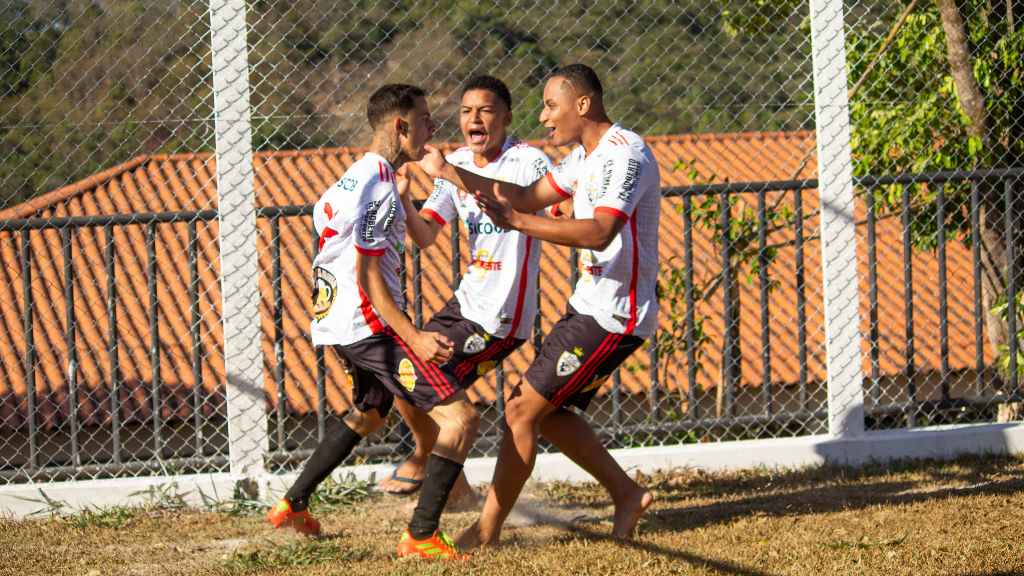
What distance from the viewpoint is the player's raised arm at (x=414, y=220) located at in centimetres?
302

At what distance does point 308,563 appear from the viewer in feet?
9.52

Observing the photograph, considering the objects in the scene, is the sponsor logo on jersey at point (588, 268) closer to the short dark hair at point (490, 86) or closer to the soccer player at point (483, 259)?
the soccer player at point (483, 259)

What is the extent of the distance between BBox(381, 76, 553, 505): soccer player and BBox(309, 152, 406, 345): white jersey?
0.32m

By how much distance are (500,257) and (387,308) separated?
27.1 inches

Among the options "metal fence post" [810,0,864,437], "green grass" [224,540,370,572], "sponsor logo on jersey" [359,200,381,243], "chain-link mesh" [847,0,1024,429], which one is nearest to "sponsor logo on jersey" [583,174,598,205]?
"sponsor logo on jersey" [359,200,381,243]

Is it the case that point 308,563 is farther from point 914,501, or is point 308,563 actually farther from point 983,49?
point 983,49

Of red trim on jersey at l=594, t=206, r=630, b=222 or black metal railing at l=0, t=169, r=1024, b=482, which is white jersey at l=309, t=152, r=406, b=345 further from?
black metal railing at l=0, t=169, r=1024, b=482

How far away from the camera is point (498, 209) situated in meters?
2.62

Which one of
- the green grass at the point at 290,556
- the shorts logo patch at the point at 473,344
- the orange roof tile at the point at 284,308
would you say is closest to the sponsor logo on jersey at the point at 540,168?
the shorts logo patch at the point at 473,344

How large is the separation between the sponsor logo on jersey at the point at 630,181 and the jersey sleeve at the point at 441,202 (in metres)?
0.90

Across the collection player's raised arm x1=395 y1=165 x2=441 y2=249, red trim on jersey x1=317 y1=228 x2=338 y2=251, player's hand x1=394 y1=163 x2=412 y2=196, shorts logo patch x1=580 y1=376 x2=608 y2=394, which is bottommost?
shorts logo patch x1=580 y1=376 x2=608 y2=394

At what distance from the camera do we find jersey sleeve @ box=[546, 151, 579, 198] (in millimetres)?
3053

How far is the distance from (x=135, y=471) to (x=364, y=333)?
6.12ft

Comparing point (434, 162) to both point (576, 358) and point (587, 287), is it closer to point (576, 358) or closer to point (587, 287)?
point (587, 287)
